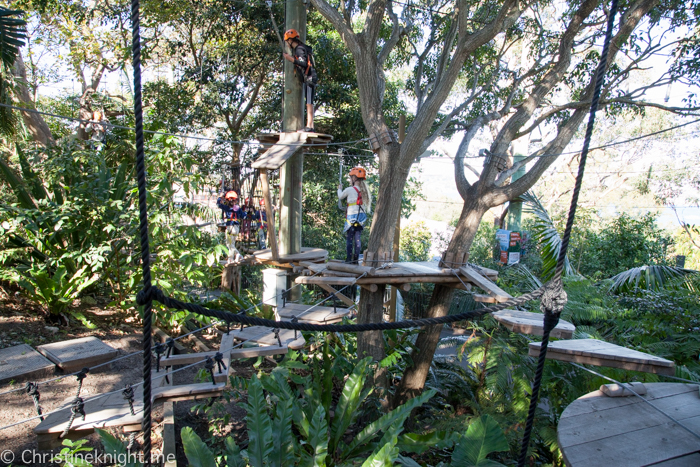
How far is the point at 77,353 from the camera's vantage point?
13.8 ft

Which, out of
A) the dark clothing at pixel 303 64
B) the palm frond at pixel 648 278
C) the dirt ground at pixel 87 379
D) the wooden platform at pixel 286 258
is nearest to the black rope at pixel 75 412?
the dirt ground at pixel 87 379

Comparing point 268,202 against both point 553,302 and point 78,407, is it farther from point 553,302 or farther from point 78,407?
point 553,302

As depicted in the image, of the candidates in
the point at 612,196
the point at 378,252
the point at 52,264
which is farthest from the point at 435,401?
the point at 612,196

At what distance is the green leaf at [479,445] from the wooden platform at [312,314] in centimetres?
265

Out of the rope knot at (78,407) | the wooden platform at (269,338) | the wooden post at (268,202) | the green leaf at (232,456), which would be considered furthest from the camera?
the wooden post at (268,202)

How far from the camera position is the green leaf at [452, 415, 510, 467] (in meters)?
2.21

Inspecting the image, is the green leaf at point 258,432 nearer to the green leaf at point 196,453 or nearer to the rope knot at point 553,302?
the green leaf at point 196,453

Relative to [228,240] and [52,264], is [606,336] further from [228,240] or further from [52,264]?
[52,264]

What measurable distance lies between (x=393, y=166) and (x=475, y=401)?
2.89 metres

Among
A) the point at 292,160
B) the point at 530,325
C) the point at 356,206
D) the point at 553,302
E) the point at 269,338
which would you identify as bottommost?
the point at 269,338

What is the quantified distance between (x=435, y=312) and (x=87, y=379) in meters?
3.80

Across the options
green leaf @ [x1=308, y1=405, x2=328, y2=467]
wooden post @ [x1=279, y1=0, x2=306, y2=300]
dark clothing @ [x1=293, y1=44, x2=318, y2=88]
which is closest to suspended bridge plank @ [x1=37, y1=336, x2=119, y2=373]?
wooden post @ [x1=279, y1=0, x2=306, y2=300]

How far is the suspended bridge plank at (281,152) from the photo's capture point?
539cm

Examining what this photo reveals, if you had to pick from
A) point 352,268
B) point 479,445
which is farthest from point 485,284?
point 479,445
